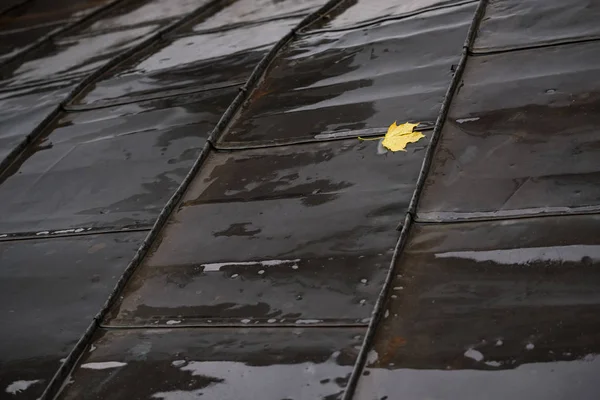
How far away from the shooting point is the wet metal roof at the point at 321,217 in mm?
2525

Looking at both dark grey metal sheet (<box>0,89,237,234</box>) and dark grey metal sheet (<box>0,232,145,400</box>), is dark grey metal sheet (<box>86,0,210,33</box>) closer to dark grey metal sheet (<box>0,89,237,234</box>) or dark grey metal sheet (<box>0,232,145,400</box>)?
dark grey metal sheet (<box>0,89,237,234</box>)

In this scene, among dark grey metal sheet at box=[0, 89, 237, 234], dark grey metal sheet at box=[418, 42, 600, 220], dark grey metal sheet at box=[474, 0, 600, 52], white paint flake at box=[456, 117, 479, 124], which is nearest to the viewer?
dark grey metal sheet at box=[418, 42, 600, 220]

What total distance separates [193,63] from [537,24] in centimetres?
213

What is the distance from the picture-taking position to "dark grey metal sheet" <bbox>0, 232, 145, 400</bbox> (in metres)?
2.88

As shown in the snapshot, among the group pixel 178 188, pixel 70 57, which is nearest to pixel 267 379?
pixel 178 188

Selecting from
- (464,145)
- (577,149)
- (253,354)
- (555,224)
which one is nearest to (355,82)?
(464,145)

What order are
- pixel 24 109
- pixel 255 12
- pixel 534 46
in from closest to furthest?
pixel 534 46, pixel 24 109, pixel 255 12

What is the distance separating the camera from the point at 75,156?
4309mm

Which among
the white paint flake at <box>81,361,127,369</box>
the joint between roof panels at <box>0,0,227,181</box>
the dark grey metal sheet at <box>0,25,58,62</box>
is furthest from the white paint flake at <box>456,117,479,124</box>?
the dark grey metal sheet at <box>0,25,58,62</box>

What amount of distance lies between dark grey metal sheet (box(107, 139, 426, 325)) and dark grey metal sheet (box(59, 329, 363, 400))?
0.08 metres

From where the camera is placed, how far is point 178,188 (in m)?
3.67

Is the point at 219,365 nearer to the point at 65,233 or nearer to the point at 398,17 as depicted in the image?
the point at 65,233

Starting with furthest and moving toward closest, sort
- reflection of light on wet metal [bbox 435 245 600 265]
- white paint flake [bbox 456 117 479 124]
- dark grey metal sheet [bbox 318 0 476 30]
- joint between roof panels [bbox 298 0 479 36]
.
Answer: dark grey metal sheet [bbox 318 0 476 30] → joint between roof panels [bbox 298 0 479 36] → white paint flake [bbox 456 117 479 124] → reflection of light on wet metal [bbox 435 245 600 265]

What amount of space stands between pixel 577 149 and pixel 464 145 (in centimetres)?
47
